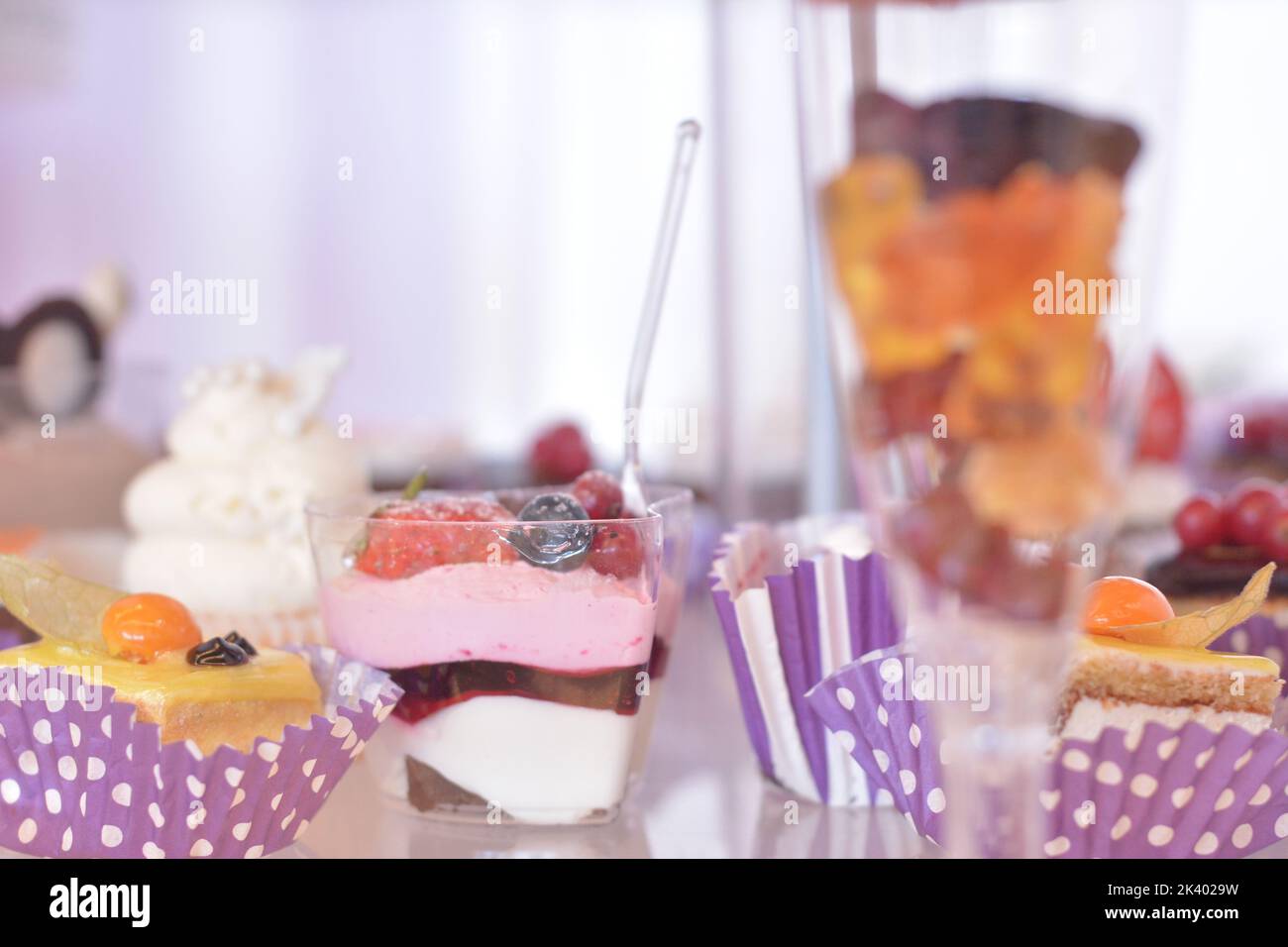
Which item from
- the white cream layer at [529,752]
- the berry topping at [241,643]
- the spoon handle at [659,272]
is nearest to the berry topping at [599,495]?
the spoon handle at [659,272]

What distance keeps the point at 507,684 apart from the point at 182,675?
20 centimetres

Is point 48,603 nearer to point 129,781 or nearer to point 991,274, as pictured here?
point 129,781

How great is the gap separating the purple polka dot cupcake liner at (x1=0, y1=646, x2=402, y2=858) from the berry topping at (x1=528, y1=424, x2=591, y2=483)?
3.09 ft

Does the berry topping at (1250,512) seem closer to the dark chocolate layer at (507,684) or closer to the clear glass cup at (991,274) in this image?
the dark chocolate layer at (507,684)

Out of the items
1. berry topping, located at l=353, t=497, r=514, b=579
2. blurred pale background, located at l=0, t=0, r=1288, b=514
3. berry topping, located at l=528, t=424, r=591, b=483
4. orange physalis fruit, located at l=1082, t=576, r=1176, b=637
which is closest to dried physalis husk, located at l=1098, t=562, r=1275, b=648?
orange physalis fruit, located at l=1082, t=576, r=1176, b=637

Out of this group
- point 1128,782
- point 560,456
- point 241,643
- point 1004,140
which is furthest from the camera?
point 560,456

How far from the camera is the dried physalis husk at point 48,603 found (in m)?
0.84

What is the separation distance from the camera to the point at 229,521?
1.09 meters

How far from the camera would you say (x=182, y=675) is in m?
0.79

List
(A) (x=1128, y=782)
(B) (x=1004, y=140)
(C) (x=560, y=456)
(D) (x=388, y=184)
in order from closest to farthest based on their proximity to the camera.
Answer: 1. (B) (x=1004, y=140)
2. (A) (x=1128, y=782)
3. (C) (x=560, y=456)
4. (D) (x=388, y=184)

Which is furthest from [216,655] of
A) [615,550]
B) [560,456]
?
[560,456]
